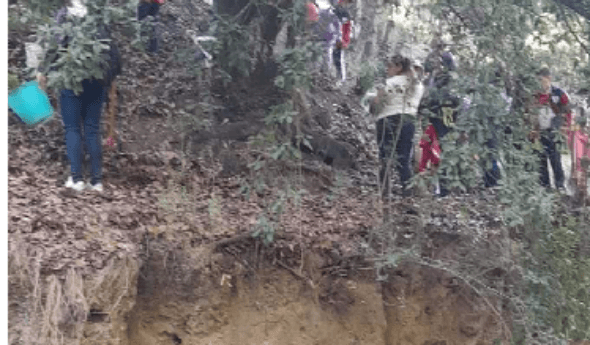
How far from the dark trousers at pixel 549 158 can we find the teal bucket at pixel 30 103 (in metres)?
4.47

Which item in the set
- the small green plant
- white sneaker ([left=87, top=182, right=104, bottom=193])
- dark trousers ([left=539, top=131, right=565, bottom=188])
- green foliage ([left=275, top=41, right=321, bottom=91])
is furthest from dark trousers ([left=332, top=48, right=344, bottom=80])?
white sneaker ([left=87, top=182, right=104, bottom=193])

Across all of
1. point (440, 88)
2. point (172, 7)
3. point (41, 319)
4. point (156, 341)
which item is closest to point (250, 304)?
point (156, 341)

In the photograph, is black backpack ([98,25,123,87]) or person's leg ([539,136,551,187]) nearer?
black backpack ([98,25,123,87])

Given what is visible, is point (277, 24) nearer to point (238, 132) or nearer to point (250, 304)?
point (238, 132)

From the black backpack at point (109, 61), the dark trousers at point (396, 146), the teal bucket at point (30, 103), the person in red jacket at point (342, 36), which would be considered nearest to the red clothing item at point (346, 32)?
the person in red jacket at point (342, 36)

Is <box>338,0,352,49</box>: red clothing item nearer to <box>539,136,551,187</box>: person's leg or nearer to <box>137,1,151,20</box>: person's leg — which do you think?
<box>137,1,151,20</box>: person's leg

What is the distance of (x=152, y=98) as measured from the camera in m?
8.39

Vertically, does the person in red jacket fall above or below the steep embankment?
above

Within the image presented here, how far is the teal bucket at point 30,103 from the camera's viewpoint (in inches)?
266

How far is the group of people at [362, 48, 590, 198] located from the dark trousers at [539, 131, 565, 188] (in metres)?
0.02

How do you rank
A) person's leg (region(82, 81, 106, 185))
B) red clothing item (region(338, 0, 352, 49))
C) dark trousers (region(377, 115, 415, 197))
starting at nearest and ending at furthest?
1. person's leg (region(82, 81, 106, 185))
2. dark trousers (region(377, 115, 415, 197))
3. red clothing item (region(338, 0, 352, 49))

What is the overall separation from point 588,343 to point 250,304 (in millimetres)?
3252

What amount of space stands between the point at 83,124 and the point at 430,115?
291 centimetres

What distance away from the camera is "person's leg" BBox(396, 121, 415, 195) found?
24.7 feet
